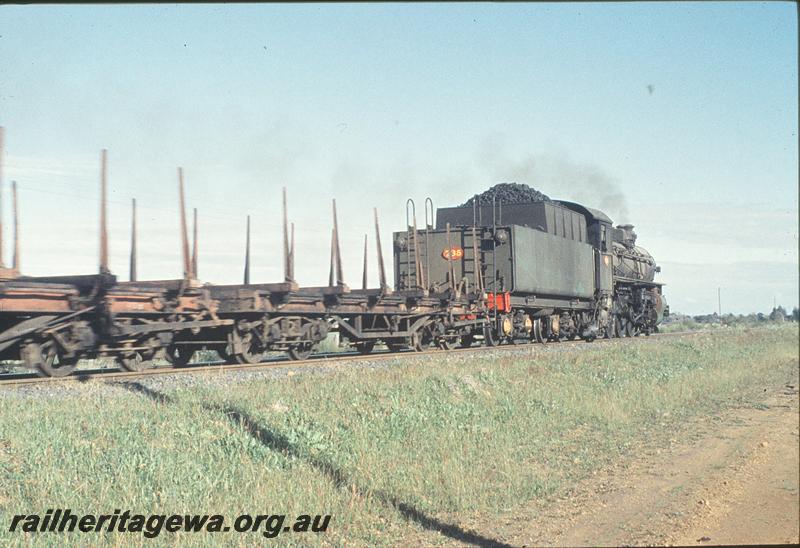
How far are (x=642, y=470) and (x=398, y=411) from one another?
310 centimetres

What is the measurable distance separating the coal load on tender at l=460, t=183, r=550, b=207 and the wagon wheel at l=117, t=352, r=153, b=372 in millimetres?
11915

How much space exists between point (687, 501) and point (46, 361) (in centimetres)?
894

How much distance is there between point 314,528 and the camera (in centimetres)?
667

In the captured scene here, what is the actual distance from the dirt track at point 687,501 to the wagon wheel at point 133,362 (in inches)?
321

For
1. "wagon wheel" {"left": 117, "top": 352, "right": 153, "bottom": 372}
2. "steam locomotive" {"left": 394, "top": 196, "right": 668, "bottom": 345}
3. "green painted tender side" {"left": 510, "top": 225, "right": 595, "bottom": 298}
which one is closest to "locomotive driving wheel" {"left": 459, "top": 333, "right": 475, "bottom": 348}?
"steam locomotive" {"left": 394, "top": 196, "right": 668, "bottom": 345}

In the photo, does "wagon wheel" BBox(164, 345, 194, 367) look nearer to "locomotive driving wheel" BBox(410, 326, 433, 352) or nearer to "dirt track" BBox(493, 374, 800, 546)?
"locomotive driving wheel" BBox(410, 326, 433, 352)

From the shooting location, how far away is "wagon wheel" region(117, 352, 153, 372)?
44.1 feet

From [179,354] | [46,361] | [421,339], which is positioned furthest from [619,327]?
[46,361]

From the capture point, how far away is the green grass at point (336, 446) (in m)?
6.91

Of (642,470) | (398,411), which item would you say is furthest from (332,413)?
(642,470)

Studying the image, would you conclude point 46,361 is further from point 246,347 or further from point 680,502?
point 680,502

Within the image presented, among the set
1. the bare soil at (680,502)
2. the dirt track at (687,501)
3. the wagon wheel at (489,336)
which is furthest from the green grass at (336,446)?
the wagon wheel at (489,336)

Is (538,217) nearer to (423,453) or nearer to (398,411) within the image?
(398,411)

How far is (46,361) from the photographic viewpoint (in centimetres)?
1196
